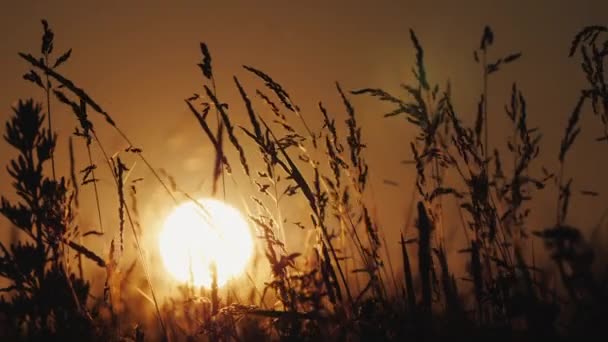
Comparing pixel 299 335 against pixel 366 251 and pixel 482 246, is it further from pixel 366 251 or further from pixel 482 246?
pixel 482 246

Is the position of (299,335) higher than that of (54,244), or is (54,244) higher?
(54,244)

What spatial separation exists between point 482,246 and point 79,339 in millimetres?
1519

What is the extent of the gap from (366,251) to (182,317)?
0.93m

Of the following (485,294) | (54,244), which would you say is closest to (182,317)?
(54,244)

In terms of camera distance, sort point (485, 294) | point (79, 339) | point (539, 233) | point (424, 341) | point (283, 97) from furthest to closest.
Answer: point (283, 97) < point (79, 339) < point (485, 294) < point (424, 341) < point (539, 233)

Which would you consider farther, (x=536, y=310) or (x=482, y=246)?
(x=482, y=246)

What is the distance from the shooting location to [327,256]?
1908mm

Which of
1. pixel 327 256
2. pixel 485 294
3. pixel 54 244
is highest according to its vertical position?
pixel 54 244

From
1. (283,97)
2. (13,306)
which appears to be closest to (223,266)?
(283,97)

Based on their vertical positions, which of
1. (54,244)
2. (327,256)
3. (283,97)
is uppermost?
(283,97)

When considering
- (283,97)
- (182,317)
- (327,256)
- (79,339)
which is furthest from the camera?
(182,317)

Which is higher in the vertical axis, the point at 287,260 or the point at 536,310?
the point at 287,260

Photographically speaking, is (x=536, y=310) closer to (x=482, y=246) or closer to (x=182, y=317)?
(x=482, y=246)

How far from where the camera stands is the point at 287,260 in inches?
82.5
